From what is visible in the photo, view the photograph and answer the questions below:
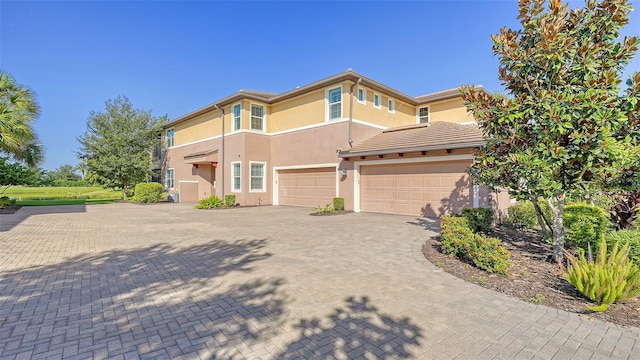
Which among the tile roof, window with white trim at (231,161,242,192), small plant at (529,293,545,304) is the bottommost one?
small plant at (529,293,545,304)

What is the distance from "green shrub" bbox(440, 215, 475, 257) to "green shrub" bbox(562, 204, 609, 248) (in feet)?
7.33

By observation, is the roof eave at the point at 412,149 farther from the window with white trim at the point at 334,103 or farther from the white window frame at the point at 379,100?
the white window frame at the point at 379,100

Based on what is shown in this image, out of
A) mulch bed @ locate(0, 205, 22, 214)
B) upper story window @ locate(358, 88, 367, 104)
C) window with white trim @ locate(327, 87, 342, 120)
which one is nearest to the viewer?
mulch bed @ locate(0, 205, 22, 214)

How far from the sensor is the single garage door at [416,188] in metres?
11.7

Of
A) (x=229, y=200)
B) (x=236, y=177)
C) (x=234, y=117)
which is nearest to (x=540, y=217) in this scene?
(x=229, y=200)

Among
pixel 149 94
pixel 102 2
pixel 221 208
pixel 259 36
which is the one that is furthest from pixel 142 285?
pixel 149 94

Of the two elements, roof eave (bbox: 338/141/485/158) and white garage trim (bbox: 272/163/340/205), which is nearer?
roof eave (bbox: 338/141/485/158)

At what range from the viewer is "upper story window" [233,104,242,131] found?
18.0 metres

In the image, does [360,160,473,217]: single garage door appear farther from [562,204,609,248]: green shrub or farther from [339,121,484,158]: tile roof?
[562,204,609,248]: green shrub

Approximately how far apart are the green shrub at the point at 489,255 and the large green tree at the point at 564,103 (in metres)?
1.33

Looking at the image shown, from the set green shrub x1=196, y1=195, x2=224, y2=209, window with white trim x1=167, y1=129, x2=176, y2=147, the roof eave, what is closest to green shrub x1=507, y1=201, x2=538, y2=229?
the roof eave

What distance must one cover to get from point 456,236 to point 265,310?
416 centimetres

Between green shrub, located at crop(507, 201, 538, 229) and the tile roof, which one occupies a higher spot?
the tile roof

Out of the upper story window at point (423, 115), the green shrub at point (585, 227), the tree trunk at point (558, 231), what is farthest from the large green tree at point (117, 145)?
the green shrub at point (585, 227)
